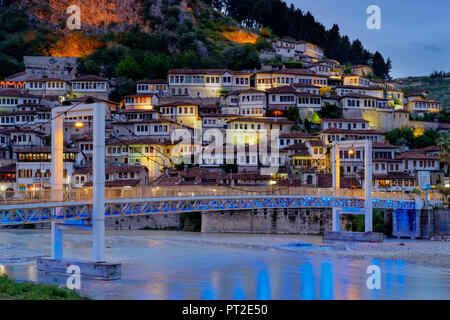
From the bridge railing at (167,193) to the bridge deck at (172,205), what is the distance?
14.1 inches

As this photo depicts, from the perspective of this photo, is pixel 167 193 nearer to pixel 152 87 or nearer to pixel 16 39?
pixel 152 87

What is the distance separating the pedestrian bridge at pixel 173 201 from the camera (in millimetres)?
26094

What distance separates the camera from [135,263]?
32375 mm

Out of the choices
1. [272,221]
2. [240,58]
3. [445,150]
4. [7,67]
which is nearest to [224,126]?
[272,221]

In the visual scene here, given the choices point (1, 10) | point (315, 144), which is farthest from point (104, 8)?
point (315, 144)

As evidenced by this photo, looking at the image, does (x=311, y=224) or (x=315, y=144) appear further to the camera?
(x=315, y=144)

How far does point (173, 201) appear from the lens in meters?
35.9

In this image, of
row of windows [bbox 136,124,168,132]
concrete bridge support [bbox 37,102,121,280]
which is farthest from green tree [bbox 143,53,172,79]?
concrete bridge support [bbox 37,102,121,280]

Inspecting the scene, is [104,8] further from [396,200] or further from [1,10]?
[396,200]

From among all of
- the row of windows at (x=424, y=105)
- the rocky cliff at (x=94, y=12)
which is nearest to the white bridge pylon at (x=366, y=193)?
the row of windows at (x=424, y=105)

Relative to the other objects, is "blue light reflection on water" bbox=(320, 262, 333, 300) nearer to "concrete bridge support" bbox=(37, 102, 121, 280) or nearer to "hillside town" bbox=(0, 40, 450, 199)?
"concrete bridge support" bbox=(37, 102, 121, 280)

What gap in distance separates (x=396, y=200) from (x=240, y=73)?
37538 millimetres

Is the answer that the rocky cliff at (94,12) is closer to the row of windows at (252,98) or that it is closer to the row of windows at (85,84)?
the row of windows at (85,84)
